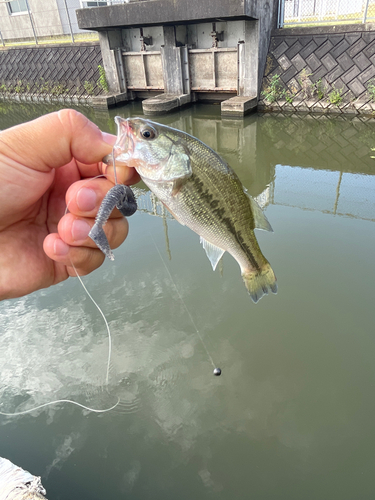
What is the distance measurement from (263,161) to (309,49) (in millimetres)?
5003

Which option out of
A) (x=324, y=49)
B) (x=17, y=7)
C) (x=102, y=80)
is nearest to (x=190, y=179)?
(x=324, y=49)

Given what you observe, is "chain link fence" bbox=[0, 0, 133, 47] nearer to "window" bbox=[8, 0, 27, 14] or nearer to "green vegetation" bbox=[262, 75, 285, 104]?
"window" bbox=[8, 0, 27, 14]

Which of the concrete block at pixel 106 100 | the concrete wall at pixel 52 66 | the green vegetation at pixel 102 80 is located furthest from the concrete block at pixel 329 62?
the concrete wall at pixel 52 66

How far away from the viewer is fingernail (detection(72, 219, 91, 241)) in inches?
70.2

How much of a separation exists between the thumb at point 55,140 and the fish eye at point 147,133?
289mm

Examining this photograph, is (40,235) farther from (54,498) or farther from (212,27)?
(212,27)

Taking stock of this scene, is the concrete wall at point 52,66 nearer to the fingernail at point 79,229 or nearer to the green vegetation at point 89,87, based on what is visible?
the green vegetation at point 89,87

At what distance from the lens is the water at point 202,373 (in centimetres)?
248

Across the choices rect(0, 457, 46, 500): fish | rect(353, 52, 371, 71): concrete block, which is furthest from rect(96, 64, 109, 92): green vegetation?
rect(0, 457, 46, 500): fish

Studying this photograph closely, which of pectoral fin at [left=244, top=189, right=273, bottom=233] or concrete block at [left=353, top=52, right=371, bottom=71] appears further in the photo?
concrete block at [left=353, top=52, right=371, bottom=71]

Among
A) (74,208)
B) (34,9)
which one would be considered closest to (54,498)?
(74,208)

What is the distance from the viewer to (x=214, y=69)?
11.0 metres

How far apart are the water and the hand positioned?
1.43 m

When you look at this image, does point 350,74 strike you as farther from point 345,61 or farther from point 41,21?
point 41,21
